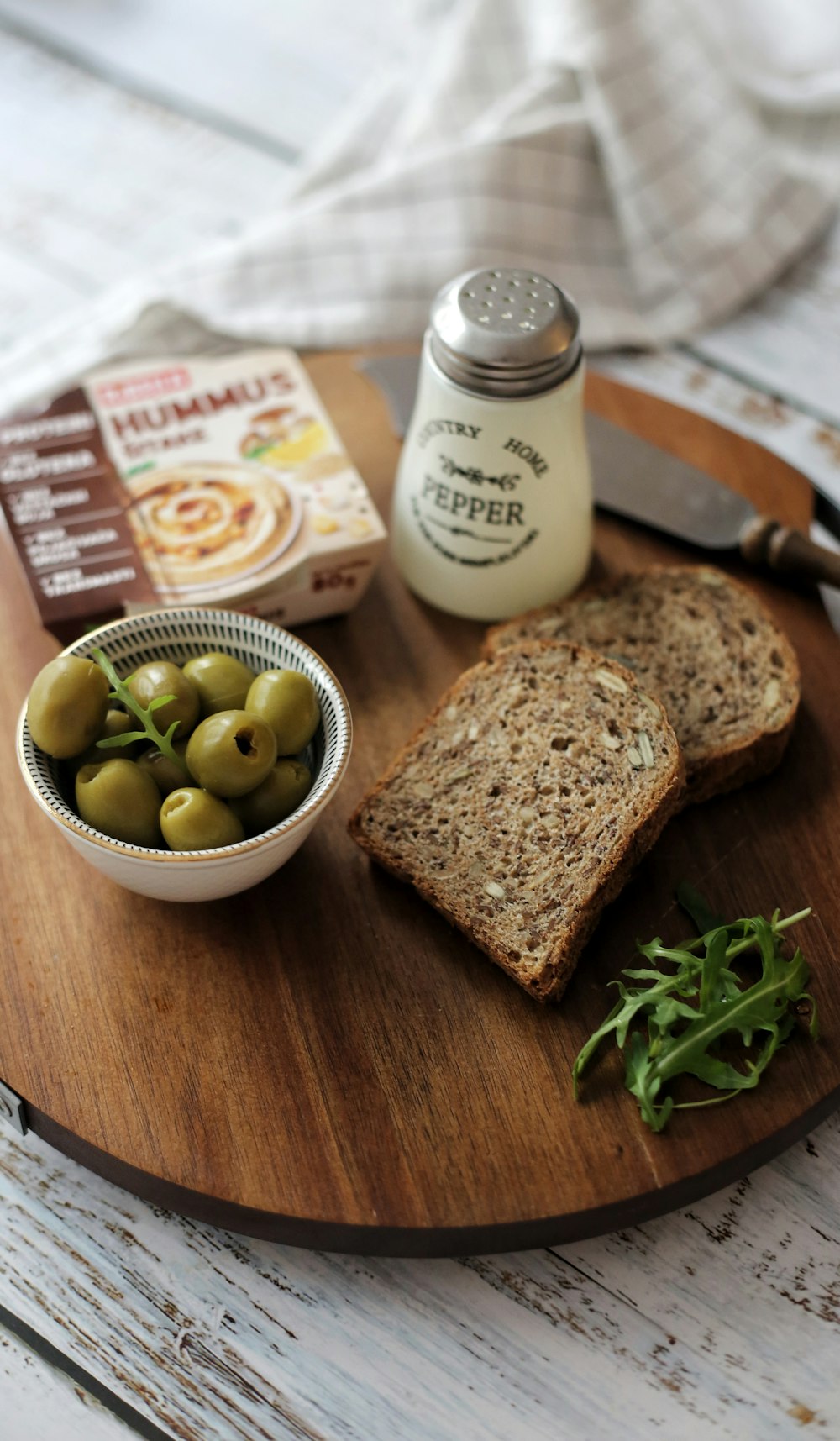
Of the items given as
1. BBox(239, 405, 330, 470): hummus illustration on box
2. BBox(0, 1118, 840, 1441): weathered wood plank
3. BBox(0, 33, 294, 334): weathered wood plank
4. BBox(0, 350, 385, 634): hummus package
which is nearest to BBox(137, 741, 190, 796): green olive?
BBox(0, 350, 385, 634): hummus package

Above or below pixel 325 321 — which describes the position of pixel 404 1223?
below

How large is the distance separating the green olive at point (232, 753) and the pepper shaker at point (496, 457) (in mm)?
469

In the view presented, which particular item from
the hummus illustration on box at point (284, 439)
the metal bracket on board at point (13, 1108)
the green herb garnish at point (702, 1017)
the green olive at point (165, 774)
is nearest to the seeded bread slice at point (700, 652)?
the green herb garnish at point (702, 1017)

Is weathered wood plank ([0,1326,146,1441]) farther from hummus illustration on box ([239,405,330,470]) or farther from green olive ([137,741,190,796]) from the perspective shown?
hummus illustration on box ([239,405,330,470])

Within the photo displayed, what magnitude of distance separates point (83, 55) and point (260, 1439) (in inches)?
110

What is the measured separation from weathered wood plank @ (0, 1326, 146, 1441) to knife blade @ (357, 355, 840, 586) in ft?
4.04

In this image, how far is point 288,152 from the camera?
2.67 metres

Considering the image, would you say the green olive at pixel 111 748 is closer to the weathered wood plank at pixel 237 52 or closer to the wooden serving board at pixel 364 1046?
the wooden serving board at pixel 364 1046

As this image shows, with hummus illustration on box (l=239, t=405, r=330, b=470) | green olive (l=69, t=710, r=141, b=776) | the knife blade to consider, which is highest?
the knife blade

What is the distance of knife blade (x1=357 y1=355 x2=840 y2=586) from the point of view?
5.40 ft

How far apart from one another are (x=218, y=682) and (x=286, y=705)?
8 cm

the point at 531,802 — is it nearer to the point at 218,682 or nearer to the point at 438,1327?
the point at 218,682

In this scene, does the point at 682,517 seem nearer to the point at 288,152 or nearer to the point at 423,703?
the point at 423,703

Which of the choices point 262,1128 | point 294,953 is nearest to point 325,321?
point 294,953
